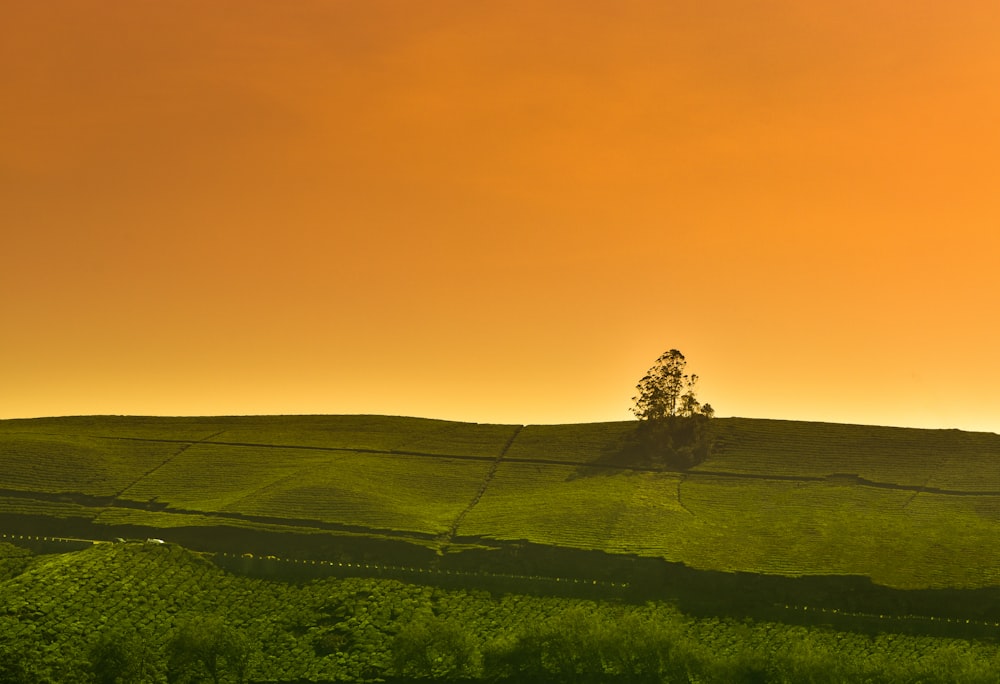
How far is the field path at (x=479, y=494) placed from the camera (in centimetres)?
10469

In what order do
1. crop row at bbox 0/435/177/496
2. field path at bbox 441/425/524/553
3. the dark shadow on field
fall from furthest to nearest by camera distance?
the dark shadow on field → crop row at bbox 0/435/177/496 → field path at bbox 441/425/524/553

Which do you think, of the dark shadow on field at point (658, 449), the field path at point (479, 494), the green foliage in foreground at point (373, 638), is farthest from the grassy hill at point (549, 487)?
the green foliage in foreground at point (373, 638)

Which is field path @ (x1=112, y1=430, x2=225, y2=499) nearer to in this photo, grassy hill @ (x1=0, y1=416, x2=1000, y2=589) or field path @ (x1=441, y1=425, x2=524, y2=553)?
grassy hill @ (x1=0, y1=416, x2=1000, y2=589)

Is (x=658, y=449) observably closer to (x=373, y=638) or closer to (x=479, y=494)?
(x=479, y=494)

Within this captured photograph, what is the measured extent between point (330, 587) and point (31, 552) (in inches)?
1127

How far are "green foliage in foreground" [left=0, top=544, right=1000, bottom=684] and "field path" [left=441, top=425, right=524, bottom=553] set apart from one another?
12.7 m

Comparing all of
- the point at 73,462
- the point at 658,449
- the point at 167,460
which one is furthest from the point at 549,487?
the point at 73,462

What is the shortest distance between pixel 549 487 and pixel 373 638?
151 ft

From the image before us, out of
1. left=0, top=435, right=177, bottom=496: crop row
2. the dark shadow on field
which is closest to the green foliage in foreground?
left=0, top=435, right=177, bottom=496: crop row

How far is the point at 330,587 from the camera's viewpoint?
90062 mm

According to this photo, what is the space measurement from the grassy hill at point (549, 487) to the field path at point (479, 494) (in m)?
0.26

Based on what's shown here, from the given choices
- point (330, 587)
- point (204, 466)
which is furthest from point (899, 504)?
point (204, 466)

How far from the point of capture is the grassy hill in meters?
102

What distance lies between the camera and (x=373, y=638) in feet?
266
